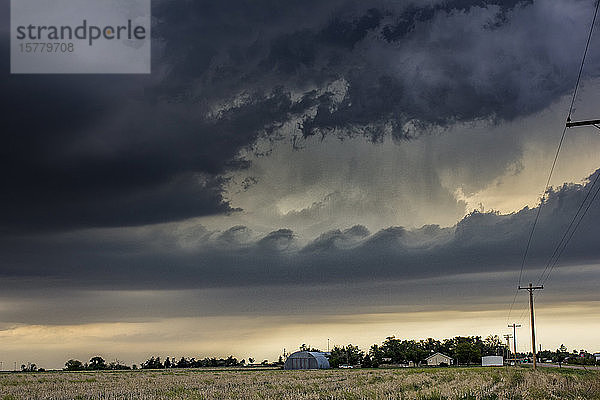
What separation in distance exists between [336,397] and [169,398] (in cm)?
1172

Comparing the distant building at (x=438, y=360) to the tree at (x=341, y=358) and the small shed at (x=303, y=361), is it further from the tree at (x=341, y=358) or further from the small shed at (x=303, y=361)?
the small shed at (x=303, y=361)

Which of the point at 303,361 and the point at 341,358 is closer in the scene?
the point at 303,361

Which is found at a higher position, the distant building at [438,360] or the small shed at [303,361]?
the small shed at [303,361]

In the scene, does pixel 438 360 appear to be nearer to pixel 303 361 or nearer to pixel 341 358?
pixel 341 358

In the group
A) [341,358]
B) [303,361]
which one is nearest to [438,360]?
[341,358]

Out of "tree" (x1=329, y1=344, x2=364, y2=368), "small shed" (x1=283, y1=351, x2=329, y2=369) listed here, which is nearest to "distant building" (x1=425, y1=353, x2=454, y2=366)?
"tree" (x1=329, y1=344, x2=364, y2=368)

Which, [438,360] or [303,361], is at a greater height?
[303,361]

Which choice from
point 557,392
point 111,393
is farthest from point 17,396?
point 557,392

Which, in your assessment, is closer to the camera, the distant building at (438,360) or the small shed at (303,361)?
the small shed at (303,361)

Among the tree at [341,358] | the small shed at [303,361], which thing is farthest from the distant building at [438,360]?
the small shed at [303,361]

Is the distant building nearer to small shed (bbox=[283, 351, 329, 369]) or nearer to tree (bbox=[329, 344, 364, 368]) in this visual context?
tree (bbox=[329, 344, 364, 368])

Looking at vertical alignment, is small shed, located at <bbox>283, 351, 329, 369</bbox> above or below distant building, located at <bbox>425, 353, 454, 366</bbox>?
above

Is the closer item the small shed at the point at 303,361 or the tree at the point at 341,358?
the small shed at the point at 303,361

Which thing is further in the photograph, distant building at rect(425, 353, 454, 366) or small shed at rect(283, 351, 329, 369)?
distant building at rect(425, 353, 454, 366)
